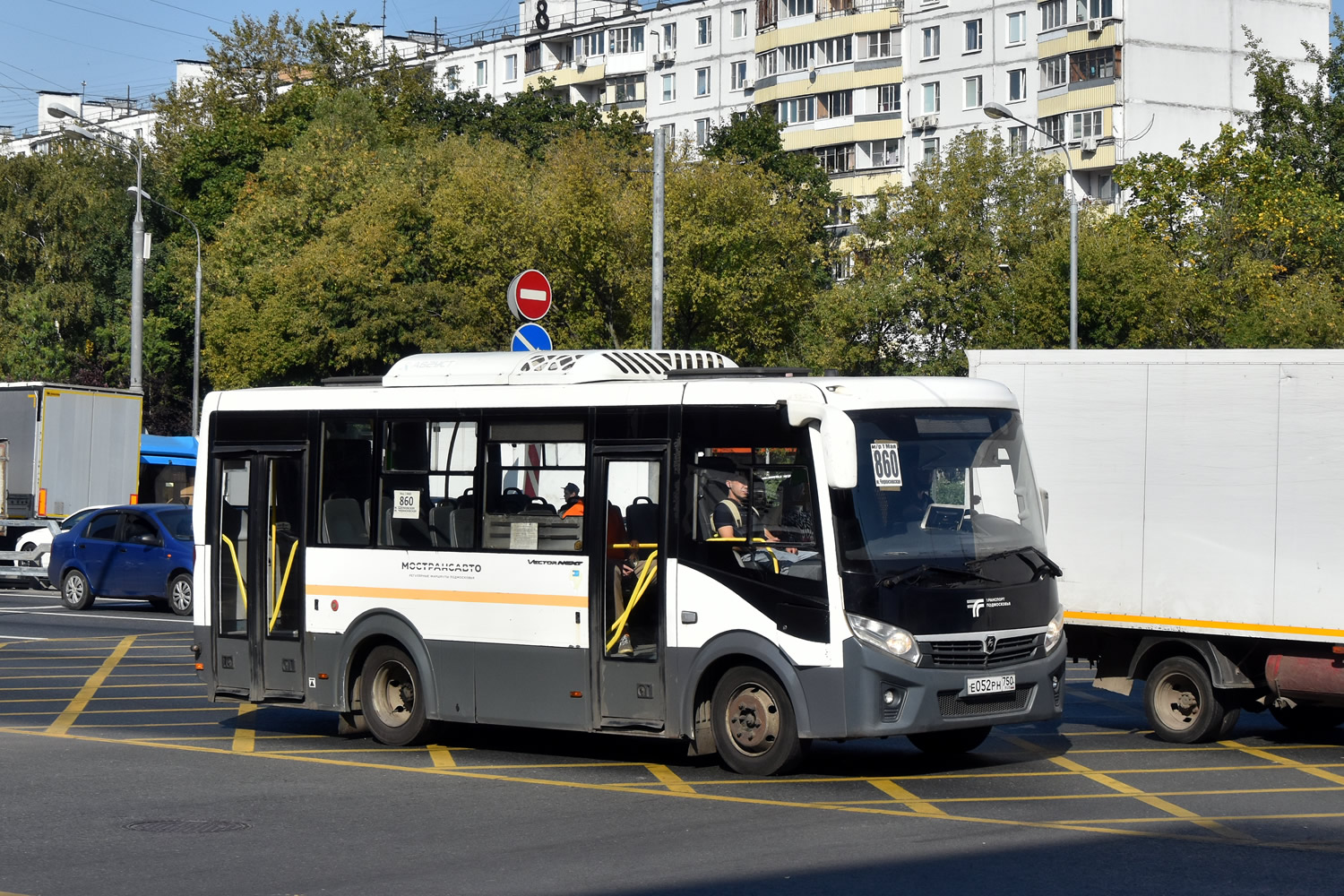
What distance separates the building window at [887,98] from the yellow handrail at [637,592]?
69.1m

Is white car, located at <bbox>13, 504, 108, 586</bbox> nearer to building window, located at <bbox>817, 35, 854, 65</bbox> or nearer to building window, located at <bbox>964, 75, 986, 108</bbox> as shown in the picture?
building window, located at <bbox>964, 75, 986, 108</bbox>

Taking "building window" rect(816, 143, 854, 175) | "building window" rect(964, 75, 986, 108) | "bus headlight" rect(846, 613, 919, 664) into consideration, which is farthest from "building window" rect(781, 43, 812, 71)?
"bus headlight" rect(846, 613, 919, 664)

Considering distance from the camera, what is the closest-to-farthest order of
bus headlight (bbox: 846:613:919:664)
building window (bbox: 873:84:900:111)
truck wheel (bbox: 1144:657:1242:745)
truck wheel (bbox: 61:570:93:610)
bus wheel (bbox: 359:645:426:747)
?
bus headlight (bbox: 846:613:919:664) → truck wheel (bbox: 1144:657:1242:745) → bus wheel (bbox: 359:645:426:747) → truck wheel (bbox: 61:570:93:610) → building window (bbox: 873:84:900:111)

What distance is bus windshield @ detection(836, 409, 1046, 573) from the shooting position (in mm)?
11430

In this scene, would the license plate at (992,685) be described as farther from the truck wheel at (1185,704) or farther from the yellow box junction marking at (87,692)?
the yellow box junction marking at (87,692)

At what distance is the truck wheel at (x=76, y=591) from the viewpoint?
1136 inches

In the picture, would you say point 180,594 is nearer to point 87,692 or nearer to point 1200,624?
point 87,692

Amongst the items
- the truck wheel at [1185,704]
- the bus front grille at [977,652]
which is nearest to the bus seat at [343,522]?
the bus front grille at [977,652]

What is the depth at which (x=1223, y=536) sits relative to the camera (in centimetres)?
1319

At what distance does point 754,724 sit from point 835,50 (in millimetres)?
71113

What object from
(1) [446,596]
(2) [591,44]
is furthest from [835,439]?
(2) [591,44]

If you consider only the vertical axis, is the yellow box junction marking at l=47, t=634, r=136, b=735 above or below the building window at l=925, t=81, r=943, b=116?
below

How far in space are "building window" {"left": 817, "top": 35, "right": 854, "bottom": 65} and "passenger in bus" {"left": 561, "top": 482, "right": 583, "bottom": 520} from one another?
69.2m

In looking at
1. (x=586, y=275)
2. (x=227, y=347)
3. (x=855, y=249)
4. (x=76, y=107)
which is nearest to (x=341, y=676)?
(x=586, y=275)
